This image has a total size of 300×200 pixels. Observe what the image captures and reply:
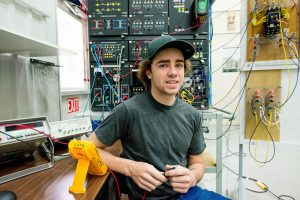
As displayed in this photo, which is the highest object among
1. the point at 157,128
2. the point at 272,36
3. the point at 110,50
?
the point at 272,36

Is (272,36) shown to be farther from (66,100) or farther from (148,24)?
(66,100)

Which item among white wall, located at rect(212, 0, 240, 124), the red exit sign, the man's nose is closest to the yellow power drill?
the man's nose

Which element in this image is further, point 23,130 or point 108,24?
point 108,24

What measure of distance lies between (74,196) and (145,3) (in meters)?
1.50

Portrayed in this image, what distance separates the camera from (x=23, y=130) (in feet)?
2.76

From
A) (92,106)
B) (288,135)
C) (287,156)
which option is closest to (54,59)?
(92,106)

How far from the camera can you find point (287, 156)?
2.98 m

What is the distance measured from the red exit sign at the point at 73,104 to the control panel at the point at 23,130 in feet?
6.46

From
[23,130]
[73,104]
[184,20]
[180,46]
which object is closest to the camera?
[23,130]

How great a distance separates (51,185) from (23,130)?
0.28m

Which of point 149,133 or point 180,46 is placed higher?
point 180,46

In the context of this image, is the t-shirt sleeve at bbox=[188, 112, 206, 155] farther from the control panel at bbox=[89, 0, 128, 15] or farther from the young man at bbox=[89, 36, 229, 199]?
the control panel at bbox=[89, 0, 128, 15]

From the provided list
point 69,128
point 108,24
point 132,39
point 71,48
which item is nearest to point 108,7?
point 108,24

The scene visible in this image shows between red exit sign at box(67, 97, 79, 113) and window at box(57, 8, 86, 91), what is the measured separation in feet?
0.59
